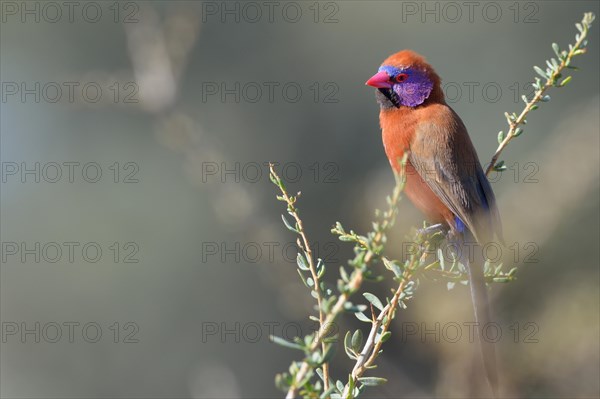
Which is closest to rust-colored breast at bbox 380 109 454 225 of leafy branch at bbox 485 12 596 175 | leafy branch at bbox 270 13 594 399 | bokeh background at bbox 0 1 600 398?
leafy branch at bbox 485 12 596 175

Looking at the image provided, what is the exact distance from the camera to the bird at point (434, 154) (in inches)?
136

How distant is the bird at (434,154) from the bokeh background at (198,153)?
205 centimetres

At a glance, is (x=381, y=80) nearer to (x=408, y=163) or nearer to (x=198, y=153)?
(x=408, y=163)

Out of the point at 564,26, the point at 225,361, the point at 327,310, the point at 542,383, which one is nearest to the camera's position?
the point at 327,310

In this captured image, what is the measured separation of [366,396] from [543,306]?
2.21m

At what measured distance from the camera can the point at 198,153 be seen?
584 cm

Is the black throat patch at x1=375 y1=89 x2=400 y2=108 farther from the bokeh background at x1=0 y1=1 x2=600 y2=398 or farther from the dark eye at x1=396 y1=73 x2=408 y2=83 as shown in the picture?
the bokeh background at x1=0 y1=1 x2=600 y2=398

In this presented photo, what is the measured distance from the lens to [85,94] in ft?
23.8

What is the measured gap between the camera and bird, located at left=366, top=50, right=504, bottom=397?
346cm

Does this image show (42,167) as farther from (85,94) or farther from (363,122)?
(363,122)

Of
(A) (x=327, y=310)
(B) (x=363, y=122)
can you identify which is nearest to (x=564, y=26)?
(B) (x=363, y=122)

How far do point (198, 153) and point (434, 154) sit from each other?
8.57 feet

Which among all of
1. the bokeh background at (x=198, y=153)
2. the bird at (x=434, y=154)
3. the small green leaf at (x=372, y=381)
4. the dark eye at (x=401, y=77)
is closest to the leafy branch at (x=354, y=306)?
the small green leaf at (x=372, y=381)

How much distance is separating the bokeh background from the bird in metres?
2.05
